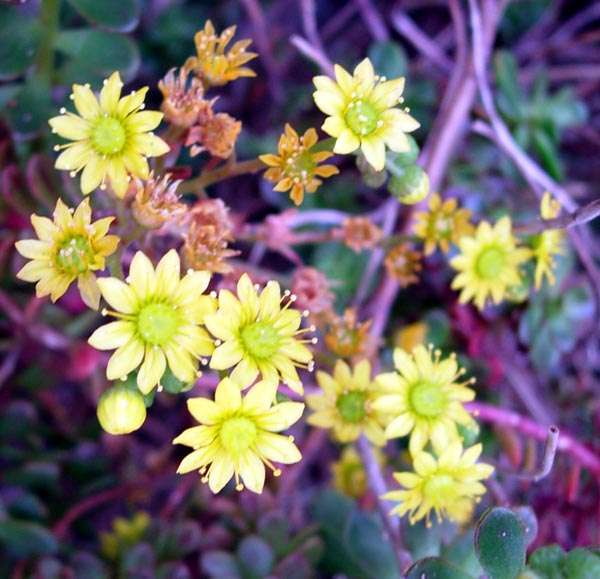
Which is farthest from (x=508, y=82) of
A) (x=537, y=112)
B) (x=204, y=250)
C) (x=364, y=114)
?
(x=204, y=250)

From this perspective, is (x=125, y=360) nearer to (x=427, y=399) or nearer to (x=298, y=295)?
(x=298, y=295)

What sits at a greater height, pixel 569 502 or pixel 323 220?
pixel 323 220

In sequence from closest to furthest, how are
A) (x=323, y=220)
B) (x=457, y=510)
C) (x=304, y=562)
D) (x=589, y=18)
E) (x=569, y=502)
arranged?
(x=457, y=510), (x=304, y=562), (x=569, y=502), (x=323, y=220), (x=589, y=18)

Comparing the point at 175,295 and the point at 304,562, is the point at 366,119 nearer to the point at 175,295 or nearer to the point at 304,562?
the point at 175,295

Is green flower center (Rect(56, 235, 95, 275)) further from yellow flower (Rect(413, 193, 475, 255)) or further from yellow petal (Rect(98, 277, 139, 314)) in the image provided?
yellow flower (Rect(413, 193, 475, 255))

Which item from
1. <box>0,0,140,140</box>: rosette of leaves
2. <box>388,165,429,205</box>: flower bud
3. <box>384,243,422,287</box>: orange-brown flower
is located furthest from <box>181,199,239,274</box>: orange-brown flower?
<box>0,0,140,140</box>: rosette of leaves

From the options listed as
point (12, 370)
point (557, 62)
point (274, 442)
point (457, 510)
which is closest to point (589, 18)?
point (557, 62)
